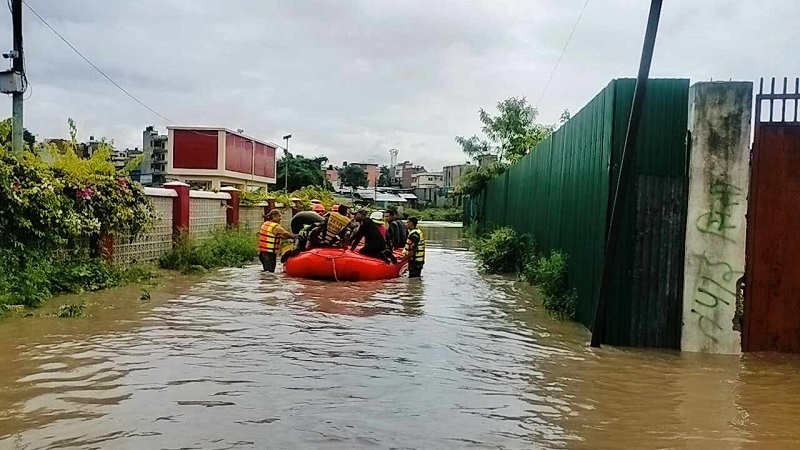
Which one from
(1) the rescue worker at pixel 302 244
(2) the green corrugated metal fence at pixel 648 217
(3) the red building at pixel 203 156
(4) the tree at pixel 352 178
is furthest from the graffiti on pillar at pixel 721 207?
(4) the tree at pixel 352 178

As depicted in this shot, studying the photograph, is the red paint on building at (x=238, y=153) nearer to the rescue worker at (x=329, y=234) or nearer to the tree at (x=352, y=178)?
the rescue worker at (x=329, y=234)

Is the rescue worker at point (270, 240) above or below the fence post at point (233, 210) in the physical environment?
below

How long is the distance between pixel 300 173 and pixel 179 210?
163ft

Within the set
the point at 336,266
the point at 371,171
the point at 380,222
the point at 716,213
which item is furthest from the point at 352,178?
the point at 716,213

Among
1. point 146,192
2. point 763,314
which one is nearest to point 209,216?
point 146,192

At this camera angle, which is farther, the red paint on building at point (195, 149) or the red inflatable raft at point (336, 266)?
the red paint on building at point (195, 149)

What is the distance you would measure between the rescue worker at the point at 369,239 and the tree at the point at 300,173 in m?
46.8

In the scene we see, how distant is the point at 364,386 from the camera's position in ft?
20.3

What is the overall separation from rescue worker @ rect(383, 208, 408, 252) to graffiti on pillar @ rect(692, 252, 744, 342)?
28.1ft

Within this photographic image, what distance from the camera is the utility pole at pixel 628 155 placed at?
22.6ft

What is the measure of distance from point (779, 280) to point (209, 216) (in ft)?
44.5

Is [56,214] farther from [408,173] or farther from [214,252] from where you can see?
[408,173]

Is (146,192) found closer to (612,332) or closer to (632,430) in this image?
(612,332)

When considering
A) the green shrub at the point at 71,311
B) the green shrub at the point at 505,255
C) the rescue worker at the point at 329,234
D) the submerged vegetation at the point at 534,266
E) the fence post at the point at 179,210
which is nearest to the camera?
the green shrub at the point at 71,311
